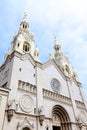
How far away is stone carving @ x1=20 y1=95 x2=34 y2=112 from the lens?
65.4 feet

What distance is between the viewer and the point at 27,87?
875 inches

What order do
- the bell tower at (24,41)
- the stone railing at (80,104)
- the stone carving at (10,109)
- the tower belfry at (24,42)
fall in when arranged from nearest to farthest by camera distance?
the stone carving at (10,109) → the tower belfry at (24,42) → the bell tower at (24,41) → the stone railing at (80,104)

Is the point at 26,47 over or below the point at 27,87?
over

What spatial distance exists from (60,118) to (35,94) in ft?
23.5

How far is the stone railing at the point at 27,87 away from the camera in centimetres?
2146

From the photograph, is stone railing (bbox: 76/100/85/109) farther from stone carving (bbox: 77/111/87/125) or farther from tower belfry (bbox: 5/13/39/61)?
tower belfry (bbox: 5/13/39/61)

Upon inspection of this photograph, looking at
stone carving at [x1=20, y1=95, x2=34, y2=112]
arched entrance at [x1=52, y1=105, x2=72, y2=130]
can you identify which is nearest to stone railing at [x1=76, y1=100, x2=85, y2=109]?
arched entrance at [x1=52, y1=105, x2=72, y2=130]

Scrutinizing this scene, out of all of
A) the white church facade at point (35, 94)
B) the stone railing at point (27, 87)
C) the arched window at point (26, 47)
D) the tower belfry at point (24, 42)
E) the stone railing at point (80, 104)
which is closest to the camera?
the white church facade at point (35, 94)

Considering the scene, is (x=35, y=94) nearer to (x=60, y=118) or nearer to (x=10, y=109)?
(x=10, y=109)

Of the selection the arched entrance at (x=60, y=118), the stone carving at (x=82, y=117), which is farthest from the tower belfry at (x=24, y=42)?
the stone carving at (x=82, y=117)

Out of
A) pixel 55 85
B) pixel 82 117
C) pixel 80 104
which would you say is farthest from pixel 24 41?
pixel 82 117

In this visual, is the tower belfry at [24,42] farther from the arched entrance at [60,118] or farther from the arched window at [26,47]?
the arched entrance at [60,118]

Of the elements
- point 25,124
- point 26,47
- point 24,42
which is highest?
point 24,42

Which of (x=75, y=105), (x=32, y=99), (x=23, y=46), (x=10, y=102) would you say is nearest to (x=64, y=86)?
(x=75, y=105)
